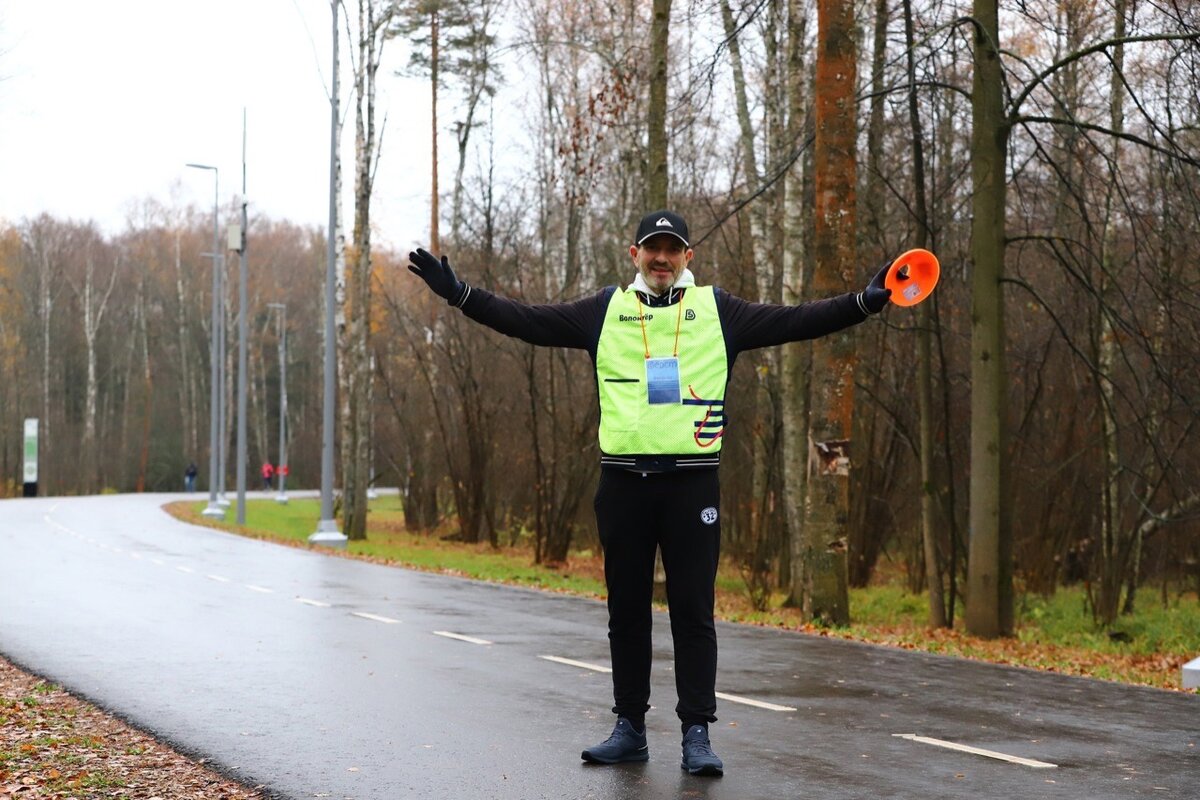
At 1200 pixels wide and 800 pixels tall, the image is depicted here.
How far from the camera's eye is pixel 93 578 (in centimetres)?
1947

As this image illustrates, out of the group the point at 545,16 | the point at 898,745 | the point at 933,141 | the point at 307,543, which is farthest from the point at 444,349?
the point at 898,745

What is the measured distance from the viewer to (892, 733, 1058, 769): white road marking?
22.3 ft

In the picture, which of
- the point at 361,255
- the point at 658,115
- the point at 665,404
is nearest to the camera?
the point at 665,404

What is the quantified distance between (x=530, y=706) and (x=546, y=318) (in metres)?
2.93

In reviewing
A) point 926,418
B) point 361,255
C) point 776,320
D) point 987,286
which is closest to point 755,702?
point 776,320

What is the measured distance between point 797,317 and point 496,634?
7389 mm

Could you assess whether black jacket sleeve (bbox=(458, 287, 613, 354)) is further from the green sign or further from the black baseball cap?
the green sign

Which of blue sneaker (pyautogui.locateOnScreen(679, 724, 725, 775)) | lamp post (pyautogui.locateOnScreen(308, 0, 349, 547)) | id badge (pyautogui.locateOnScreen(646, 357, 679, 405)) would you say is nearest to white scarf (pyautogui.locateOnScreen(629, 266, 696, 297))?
id badge (pyautogui.locateOnScreen(646, 357, 679, 405))

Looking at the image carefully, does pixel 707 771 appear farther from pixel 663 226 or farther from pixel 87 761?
pixel 87 761

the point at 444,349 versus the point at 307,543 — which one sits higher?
the point at 444,349

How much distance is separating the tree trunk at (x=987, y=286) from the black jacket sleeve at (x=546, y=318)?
9437mm

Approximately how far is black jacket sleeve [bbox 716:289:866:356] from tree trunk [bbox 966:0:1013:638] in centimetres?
917

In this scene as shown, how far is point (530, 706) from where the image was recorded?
8555mm

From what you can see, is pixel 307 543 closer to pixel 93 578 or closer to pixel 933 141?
pixel 93 578
